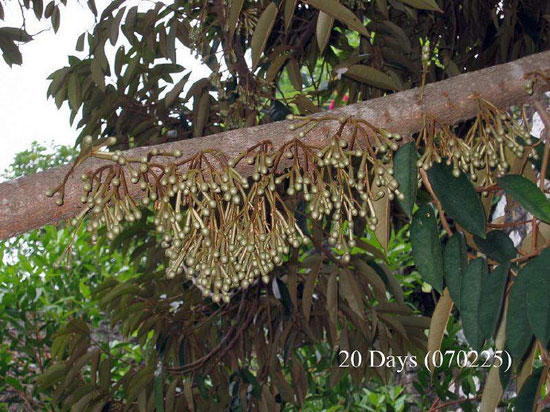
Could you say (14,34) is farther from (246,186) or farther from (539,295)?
(539,295)

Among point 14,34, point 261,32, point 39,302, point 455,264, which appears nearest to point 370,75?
point 261,32

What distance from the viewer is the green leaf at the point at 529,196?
0.75m

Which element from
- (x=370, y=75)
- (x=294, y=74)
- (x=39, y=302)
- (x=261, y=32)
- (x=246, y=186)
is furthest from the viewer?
(x=39, y=302)

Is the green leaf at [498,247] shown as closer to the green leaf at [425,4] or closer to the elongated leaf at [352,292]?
the green leaf at [425,4]

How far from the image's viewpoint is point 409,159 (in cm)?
80

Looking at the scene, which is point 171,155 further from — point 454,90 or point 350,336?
point 350,336

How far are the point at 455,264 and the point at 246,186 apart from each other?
11.6 inches

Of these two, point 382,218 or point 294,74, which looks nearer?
point 382,218

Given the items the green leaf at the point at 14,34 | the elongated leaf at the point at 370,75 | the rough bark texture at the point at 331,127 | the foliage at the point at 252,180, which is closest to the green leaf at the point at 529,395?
the foliage at the point at 252,180

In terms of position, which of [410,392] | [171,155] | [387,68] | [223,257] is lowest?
[410,392]

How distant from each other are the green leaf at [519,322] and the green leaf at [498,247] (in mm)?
98

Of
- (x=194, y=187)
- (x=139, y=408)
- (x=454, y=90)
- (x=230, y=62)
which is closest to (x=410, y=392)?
(x=139, y=408)

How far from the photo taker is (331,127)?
847 mm

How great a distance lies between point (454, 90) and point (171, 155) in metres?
0.43
